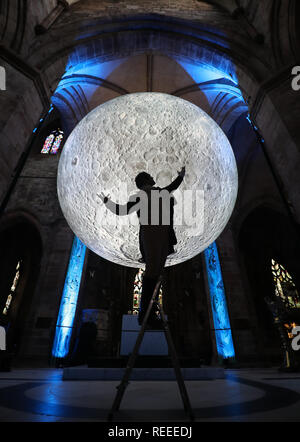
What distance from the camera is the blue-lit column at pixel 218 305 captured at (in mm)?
7129

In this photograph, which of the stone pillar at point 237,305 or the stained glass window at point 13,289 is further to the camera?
the stained glass window at point 13,289

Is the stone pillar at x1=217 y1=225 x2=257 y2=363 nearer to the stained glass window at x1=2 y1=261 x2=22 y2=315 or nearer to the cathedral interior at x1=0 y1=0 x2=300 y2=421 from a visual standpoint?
the cathedral interior at x1=0 y1=0 x2=300 y2=421

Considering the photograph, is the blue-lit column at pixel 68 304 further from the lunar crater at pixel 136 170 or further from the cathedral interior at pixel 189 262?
the lunar crater at pixel 136 170

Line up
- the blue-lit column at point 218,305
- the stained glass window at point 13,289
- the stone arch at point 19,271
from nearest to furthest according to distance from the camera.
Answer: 1. the blue-lit column at point 218,305
2. the stone arch at point 19,271
3. the stained glass window at point 13,289

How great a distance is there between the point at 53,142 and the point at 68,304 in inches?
372

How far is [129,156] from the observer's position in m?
2.71

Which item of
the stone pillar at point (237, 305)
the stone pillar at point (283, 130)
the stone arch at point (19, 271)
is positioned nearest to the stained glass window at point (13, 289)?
the stone arch at point (19, 271)

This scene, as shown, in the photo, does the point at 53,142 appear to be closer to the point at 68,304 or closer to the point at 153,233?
the point at 68,304

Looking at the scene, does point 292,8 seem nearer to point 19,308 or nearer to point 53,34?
point 53,34

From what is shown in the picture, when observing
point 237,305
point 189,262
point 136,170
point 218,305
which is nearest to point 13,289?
point 189,262

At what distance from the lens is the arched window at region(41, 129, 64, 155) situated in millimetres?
12344

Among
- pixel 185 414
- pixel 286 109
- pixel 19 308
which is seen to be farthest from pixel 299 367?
pixel 19 308

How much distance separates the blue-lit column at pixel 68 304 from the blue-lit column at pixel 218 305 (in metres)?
4.84

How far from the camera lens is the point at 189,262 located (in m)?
13.1
